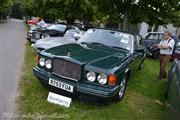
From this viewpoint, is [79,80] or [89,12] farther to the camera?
[89,12]

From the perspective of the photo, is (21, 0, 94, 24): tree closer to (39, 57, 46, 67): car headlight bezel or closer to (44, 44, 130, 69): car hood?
(44, 44, 130, 69): car hood

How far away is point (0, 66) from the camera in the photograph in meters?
8.66

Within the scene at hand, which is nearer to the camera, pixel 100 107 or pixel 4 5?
pixel 100 107

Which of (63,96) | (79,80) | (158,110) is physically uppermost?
(79,80)

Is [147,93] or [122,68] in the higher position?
[122,68]

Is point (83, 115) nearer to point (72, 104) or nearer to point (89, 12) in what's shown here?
point (72, 104)

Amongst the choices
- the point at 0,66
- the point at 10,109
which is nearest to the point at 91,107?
the point at 10,109

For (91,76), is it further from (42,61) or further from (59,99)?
(42,61)

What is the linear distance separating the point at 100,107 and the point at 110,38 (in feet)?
6.88

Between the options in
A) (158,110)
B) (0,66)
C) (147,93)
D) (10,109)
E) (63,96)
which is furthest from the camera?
(0,66)

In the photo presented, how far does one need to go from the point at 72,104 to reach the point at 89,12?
70.4 ft

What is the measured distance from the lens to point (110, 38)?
720 centimetres

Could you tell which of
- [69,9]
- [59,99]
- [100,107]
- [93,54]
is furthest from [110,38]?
[69,9]

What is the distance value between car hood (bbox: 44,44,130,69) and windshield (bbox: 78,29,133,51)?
251 mm
